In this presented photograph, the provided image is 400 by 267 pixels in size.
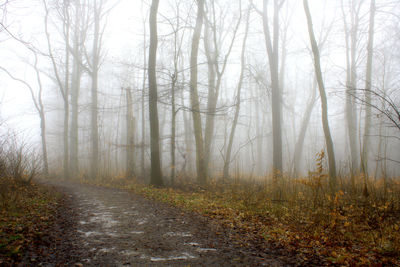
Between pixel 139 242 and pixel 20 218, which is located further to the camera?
pixel 20 218

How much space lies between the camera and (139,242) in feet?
12.7

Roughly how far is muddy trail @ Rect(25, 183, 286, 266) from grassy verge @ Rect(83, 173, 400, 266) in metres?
0.47

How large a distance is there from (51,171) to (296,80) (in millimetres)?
28848

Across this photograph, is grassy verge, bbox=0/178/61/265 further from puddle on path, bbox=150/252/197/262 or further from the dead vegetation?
the dead vegetation

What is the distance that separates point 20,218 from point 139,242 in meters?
2.60

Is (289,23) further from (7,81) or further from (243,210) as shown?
(7,81)

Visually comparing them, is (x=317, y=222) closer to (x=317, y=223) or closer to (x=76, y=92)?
(x=317, y=223)

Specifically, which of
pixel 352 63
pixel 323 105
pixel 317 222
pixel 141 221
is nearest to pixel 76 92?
pixel 141 221

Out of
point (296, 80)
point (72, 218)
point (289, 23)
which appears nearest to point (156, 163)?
point (72, 218)

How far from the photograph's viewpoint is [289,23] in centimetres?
1841

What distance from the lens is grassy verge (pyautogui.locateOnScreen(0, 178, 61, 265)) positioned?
3272mm

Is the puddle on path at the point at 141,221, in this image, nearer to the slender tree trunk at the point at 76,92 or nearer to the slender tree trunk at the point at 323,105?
the slender tree trunk at the point at 323,105

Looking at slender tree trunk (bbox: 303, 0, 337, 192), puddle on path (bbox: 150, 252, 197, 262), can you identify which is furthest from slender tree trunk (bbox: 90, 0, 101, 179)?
puddle on path (bbox: 150, 252, 197, 262)

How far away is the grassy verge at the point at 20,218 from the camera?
3.27 metres
